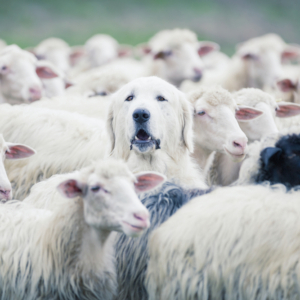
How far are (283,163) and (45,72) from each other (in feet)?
12.0

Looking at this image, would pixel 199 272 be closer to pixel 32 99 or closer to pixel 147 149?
pixel 147 149

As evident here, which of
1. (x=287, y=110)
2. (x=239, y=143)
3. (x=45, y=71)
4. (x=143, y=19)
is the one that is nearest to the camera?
(x=239, y=143)

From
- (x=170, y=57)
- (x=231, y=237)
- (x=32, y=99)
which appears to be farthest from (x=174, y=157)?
(x=170, y=57)

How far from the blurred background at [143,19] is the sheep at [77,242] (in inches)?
702

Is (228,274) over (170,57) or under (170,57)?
under

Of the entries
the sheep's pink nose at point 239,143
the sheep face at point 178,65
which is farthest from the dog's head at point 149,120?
the sheep face at point 178,65

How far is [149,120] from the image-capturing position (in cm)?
322

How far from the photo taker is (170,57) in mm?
6590

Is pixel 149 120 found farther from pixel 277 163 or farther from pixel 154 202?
pixel 277 163

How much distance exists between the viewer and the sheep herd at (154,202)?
2438 mm

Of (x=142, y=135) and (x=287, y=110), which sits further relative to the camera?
(x=287, y=110)

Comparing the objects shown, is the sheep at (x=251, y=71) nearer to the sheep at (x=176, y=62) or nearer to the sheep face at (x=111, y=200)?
the sheep at (x=176, y=62)

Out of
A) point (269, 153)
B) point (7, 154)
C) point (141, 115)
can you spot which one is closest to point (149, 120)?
point (141, 115)

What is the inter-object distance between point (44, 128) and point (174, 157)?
4.45 ft
